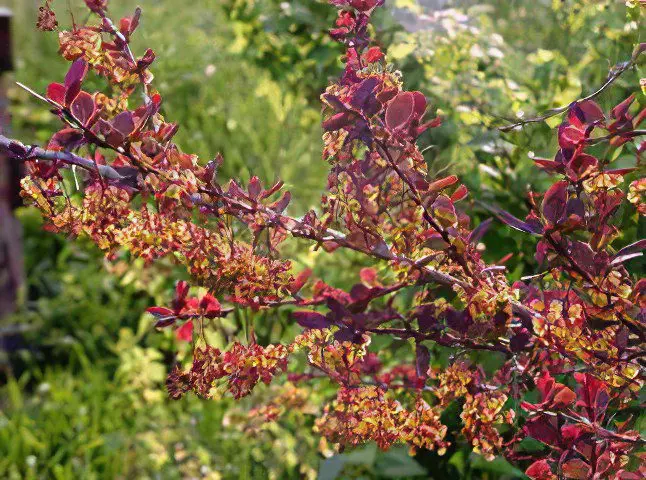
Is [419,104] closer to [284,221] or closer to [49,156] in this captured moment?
[284,221]

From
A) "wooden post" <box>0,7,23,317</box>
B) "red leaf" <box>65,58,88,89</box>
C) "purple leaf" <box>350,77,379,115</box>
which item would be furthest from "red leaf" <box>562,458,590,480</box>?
"wooden post" <box>0,7,23,317</box>

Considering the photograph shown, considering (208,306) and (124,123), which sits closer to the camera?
(124,123)

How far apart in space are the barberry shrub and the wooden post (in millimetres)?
2495

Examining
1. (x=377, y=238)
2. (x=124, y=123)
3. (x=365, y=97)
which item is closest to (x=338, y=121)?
(x=365, y=97)

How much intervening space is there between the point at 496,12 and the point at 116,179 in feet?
9.88

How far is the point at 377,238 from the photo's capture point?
1172 mm

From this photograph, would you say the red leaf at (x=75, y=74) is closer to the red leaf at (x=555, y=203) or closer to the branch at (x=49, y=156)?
the branch at (x=49, y=156)

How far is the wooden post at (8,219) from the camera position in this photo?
360 cm

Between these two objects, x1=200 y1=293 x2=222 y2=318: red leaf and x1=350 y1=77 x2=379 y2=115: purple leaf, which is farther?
x1=200 y1=293 x2=222 y2=318: red leaf

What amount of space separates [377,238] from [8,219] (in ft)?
9.67

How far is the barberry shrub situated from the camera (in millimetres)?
1170

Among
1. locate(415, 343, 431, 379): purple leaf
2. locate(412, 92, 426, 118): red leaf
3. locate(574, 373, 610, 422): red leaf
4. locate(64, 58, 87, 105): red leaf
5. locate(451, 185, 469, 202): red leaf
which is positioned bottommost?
locate(574, 373, 610, 422): red leaf

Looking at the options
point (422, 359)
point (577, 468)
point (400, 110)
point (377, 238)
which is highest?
point (400, 110)

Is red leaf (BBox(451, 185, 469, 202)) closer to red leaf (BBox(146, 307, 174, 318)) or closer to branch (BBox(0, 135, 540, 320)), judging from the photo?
branch (BBox(0, 135, 540, 320))
